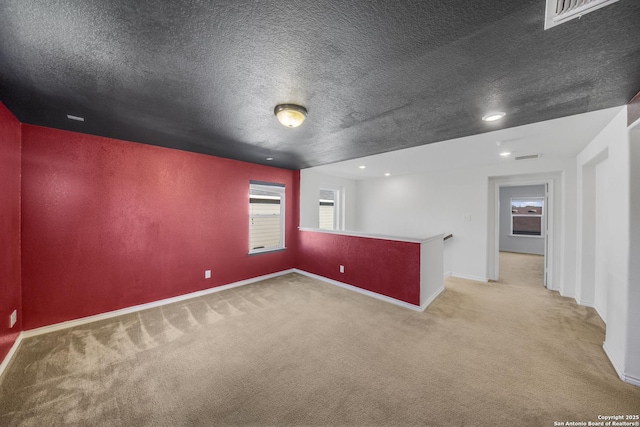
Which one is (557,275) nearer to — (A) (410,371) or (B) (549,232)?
(B) (549,232)

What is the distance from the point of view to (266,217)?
15.2 feet

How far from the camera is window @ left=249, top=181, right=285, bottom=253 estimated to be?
4.39 meters

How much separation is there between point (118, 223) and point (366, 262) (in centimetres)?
357

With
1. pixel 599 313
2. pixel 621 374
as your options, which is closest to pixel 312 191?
pixel 621 374

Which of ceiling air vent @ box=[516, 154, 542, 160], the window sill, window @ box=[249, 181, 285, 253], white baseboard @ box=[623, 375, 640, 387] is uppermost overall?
ceiling air vent @ box=[516, 154, 542, 160]

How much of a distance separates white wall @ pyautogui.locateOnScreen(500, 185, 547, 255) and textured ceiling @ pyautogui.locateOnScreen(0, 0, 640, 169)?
724 cm

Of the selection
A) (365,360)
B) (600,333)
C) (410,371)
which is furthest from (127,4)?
(600,333)

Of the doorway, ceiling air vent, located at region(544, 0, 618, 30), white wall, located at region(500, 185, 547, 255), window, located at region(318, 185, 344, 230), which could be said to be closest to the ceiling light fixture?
ceiling air vent, located at region(544, 0, 618, 30)

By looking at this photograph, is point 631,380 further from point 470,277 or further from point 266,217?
point 266,217

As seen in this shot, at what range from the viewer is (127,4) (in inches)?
39.5

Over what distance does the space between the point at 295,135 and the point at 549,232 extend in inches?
187

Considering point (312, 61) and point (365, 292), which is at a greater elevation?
point (312, 61)

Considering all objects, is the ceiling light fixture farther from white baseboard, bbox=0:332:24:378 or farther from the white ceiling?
white baseboard, bbox=0:332:24:378

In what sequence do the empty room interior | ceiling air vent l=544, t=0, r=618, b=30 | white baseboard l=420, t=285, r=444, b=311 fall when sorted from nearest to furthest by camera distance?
1. ceiling air vent l=544, t=0, r=618, b=30
2. the empty room interior
3. white baseboard l=420, t=285, r=444, b=311
